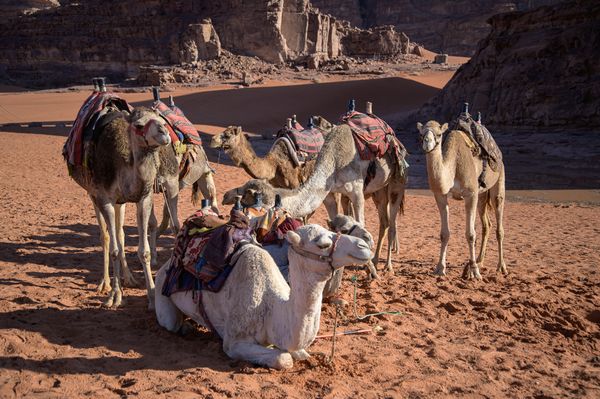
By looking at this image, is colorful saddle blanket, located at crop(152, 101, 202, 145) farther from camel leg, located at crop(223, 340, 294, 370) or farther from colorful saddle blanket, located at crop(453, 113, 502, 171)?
colorful saddle blanket, located at crop(453, 113, 502, 171)

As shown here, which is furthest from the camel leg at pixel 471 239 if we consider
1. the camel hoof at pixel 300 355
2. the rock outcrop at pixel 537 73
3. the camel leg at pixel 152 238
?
the rock outcrop at pixel 537 73

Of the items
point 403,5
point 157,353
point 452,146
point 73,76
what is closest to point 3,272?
point 157,353

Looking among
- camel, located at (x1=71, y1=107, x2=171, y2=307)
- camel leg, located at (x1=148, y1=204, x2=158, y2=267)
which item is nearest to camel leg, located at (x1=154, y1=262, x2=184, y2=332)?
camel, located at (x1=71, y1=107, x2=171, y2=307)

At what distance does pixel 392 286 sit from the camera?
733 cm

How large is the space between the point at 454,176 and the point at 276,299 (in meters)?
4.30

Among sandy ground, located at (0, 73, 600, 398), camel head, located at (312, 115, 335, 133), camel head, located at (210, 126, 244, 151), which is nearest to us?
sandy ground, located at (0, 73, 600, 398)

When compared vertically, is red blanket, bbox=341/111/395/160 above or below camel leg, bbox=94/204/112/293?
above

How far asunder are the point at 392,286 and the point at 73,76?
68130mm

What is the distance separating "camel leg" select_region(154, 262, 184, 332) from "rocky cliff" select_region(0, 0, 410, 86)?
189 ft

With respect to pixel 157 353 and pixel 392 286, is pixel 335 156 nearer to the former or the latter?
pixel 392 286

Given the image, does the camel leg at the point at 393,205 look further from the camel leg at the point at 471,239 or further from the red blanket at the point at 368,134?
the camel leg at the point at 471,239

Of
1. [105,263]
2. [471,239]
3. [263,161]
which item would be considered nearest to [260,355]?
[105,263]

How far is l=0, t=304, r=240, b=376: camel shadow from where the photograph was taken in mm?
4543

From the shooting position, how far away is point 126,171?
605 cm
